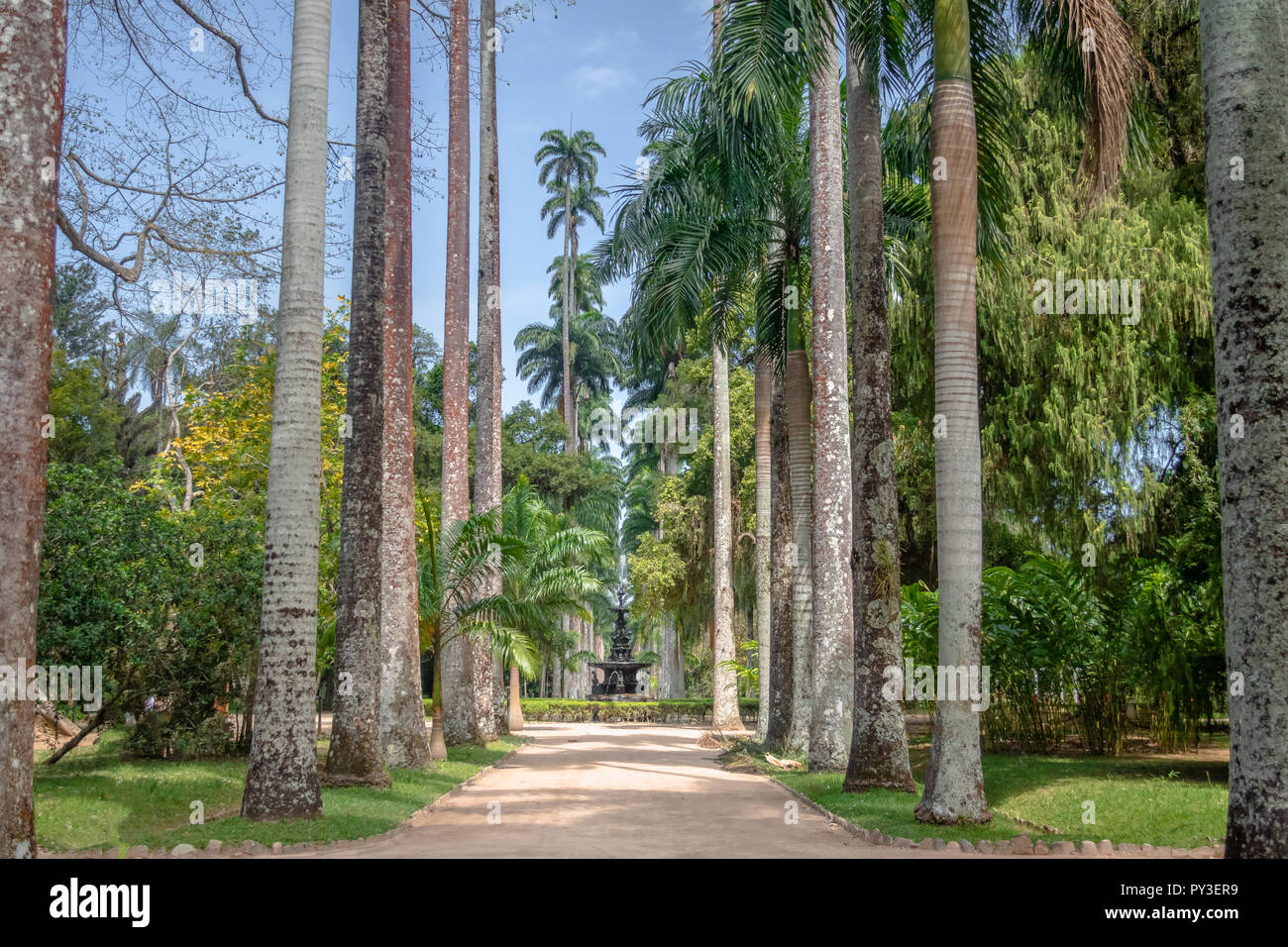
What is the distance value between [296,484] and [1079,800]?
9.10 m

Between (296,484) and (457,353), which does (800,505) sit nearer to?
(457,353)

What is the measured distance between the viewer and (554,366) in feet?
192

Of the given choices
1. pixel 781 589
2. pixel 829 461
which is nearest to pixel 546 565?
pixel 781 589

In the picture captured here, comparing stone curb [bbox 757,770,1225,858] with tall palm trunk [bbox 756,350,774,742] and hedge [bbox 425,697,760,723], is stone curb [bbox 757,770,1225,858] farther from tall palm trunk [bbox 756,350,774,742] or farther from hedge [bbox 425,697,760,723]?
hedge [bbox 425,697,760,723]

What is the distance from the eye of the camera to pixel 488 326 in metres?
24.2

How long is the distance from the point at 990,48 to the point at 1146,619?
755 cm

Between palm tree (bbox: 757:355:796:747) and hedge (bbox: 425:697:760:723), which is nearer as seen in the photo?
palm tree (bbox: 757:355:796:747)

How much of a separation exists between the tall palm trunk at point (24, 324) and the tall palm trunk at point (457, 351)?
1253cm

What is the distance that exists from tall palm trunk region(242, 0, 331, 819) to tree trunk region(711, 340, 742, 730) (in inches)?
675

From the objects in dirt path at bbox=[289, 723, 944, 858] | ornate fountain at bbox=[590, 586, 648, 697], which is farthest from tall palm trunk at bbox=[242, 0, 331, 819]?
ornate fountain at bbox=[590, 586, 648, 697]

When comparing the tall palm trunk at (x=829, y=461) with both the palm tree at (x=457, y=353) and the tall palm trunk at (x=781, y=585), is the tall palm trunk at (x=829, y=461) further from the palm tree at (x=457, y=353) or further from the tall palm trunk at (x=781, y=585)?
the palm tree at (x=457, y=353)

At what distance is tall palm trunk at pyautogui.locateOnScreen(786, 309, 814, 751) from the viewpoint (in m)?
18.4
